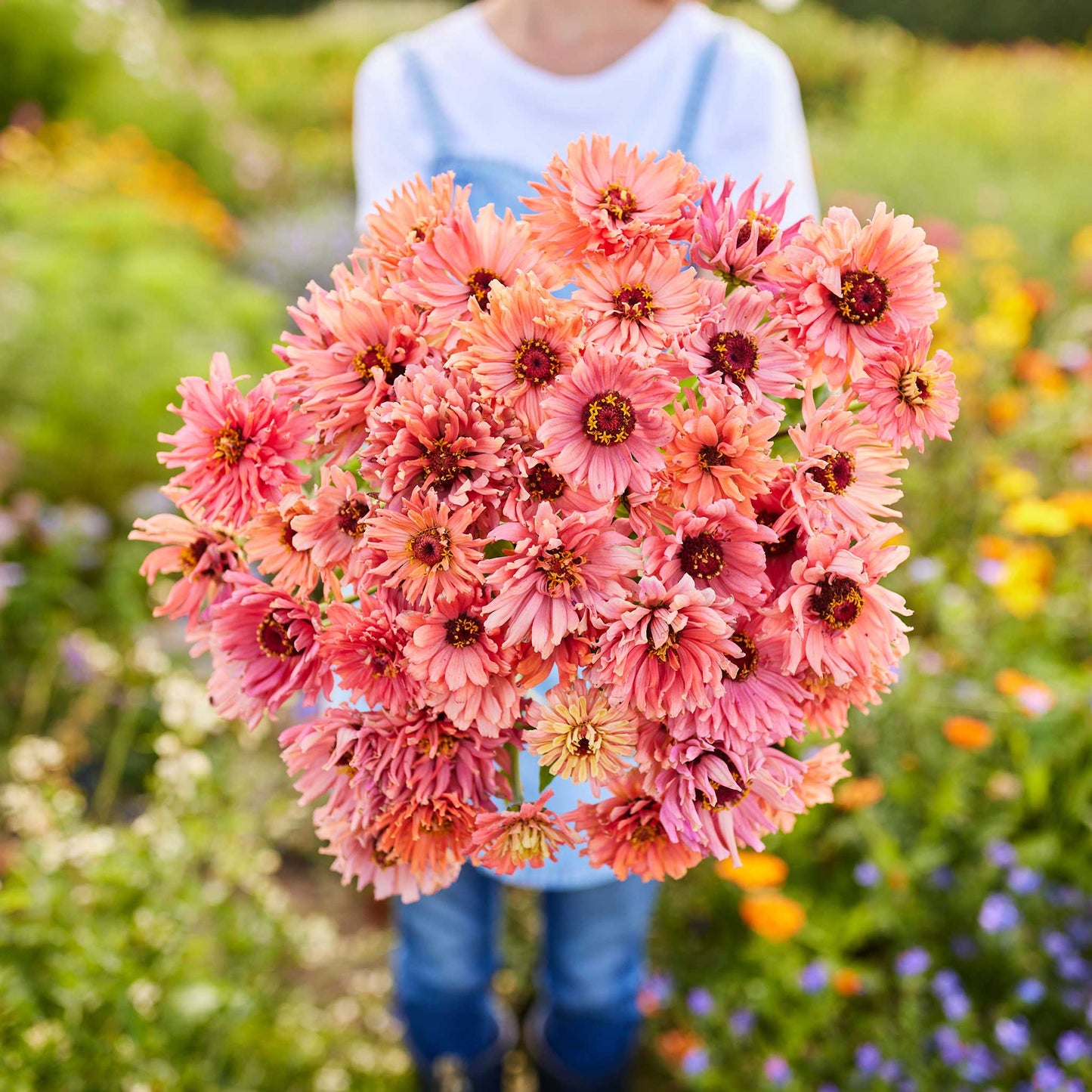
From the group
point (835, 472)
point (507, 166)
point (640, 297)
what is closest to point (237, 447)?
point (640, 297)

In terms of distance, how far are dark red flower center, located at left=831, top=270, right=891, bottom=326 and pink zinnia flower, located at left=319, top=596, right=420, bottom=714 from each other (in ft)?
1.29

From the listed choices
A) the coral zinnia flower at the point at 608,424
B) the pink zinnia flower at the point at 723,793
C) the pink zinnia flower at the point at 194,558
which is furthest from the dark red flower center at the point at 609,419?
the pink zinnia flower at the point at 194,558

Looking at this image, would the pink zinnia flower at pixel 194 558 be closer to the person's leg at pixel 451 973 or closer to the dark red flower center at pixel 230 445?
the dark red flower center at pixel 230 445

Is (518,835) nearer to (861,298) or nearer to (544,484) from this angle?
(544,484)

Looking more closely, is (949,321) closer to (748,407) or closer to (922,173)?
(922,173)

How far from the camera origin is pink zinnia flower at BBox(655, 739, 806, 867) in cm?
66

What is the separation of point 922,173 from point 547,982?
4.77 meters

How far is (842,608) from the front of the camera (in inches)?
25.6

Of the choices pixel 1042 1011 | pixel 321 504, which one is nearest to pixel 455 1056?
pixel 1042 1011

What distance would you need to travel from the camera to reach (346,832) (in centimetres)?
75

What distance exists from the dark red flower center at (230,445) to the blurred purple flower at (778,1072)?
1581mm

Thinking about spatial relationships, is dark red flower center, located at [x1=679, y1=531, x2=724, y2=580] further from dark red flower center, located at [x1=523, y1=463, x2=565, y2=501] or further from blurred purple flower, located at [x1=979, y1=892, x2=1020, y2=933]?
blurred purple flower, located at [x1=979, y1=892, x2=1020, y2=933]

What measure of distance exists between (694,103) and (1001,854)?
1.48m

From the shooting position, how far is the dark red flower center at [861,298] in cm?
67
